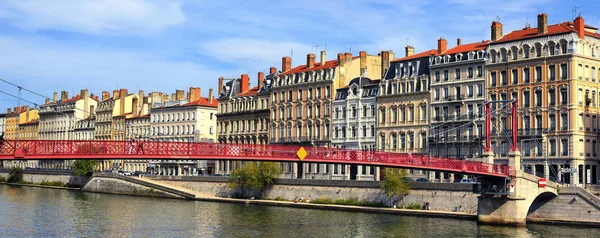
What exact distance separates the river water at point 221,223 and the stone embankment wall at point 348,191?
13.0 feet

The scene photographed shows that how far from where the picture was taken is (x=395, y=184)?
72.5 m

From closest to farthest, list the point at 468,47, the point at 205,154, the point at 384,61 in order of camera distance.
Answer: the point at 205,154 → the point at 468,47 → the point at 384,61

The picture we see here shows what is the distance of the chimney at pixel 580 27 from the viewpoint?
73750 mm

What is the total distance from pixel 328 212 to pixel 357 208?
8.25 ft

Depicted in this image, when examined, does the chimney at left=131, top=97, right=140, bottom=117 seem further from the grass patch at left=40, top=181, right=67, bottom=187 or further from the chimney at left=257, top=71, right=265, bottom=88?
the chimney at left=257, top=71, right=265, bottom=88

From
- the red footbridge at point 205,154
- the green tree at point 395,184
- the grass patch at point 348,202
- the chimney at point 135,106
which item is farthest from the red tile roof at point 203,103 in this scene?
the red footbridge at point 205,154

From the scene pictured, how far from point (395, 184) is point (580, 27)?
20867 mm

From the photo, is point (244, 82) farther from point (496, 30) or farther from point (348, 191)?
point (496, 30)

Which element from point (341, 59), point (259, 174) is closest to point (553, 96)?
point (341, 59)

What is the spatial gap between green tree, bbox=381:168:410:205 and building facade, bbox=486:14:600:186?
10.3m

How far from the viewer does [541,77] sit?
7531cm

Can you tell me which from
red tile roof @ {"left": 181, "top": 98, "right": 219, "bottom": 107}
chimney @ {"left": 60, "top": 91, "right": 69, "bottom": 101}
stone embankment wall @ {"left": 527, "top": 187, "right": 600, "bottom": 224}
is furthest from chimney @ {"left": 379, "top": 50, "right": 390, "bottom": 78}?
chimney @ {"left": 60, "top": 91, "right": 69, "bottom": 101}

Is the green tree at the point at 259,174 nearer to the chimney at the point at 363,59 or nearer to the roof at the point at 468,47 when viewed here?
the chimney at the point at 363,59

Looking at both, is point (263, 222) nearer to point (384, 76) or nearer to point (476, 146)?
point (476, 146)
